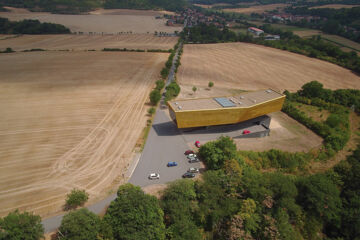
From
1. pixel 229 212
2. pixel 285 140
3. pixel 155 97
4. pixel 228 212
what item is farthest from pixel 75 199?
pixel 285 140

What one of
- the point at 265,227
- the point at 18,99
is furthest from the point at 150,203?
the point at 18,99

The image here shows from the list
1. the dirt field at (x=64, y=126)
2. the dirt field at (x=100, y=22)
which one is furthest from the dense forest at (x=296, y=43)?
the dirt field at (x=64, y=126)

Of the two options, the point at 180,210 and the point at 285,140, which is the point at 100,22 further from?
the point at 180,210

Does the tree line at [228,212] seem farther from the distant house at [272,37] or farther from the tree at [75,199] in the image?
the distant house at [272,37]

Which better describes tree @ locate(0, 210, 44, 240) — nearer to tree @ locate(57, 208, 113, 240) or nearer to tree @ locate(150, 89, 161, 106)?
tree @ locate(57, 208, 113, 240)

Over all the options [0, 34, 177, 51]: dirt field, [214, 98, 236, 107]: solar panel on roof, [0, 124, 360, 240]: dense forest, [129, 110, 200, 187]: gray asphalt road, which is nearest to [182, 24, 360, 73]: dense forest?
[0, 34, 177, 51]: dirt field
